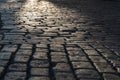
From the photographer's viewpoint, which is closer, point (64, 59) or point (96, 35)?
point (64, 59)

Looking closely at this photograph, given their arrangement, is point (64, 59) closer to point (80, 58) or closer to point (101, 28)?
point (80, 58)

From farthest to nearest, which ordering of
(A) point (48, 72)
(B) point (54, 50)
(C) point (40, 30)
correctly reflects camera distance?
(C) point (40, 30) → (B) point (54, 50) → (A) point (48, 72)

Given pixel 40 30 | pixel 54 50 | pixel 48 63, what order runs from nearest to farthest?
pixel 48 63, pixel 54 50, pixel 40 30

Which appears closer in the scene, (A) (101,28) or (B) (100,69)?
(B) (100,69)

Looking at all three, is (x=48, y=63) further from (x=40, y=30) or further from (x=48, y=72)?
(x=40, y=30)

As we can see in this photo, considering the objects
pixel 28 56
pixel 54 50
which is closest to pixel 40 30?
pixel 54 50

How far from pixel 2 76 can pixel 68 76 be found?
2.22 feet

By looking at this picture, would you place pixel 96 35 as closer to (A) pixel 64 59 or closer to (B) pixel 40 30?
(B) pixel 40 30

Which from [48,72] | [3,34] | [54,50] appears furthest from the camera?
[3,34]

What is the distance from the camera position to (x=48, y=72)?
3.90m

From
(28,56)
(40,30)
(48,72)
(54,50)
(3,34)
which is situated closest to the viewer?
(48,72)

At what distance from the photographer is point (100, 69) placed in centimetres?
413

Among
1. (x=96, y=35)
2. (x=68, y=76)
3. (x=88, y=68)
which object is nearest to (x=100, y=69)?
(x=88, y=68)

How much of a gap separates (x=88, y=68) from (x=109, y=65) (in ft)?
1.13
